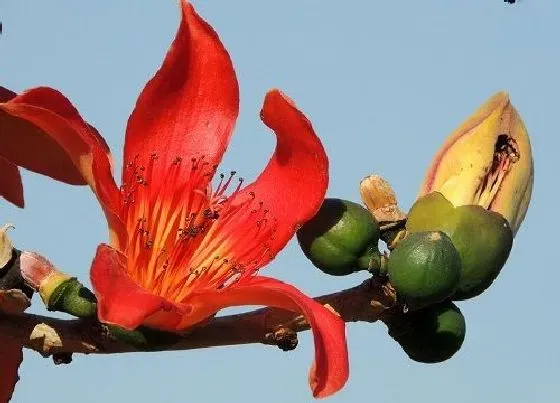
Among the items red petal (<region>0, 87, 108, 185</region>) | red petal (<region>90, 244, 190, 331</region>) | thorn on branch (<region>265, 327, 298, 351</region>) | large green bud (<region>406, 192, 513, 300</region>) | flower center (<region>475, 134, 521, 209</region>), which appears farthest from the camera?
flower center (<region>475, 134, 521, 209</region>)

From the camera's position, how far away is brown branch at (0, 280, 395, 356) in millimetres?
1771

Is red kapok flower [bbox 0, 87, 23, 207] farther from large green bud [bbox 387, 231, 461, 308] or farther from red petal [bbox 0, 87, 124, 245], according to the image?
large green bud [bbox 387, 231, 461, 308]

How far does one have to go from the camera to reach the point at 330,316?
1690 mm

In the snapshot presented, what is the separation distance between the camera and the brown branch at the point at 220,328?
1.77 metres

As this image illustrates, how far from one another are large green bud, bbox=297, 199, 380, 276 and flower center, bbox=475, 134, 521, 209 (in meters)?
0.20

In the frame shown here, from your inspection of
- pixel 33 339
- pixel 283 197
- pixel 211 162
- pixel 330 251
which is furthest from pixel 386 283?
pixel 33 339

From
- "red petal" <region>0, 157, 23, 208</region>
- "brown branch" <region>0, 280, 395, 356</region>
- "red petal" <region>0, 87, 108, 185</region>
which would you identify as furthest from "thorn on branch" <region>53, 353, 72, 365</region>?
"red petal" <region>0, 157, 23, 208</region>

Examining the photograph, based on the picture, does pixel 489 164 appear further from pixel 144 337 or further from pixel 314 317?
pixel 144 337

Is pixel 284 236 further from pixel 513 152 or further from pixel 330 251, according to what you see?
pixel 513 152

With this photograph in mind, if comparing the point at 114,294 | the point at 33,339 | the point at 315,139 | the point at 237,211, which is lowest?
the point at 33,339

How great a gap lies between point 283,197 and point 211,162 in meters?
0.18

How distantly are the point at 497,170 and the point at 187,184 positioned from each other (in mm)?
549

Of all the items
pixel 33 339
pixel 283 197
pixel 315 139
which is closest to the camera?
pixel 33 339

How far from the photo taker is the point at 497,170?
2047 mm
